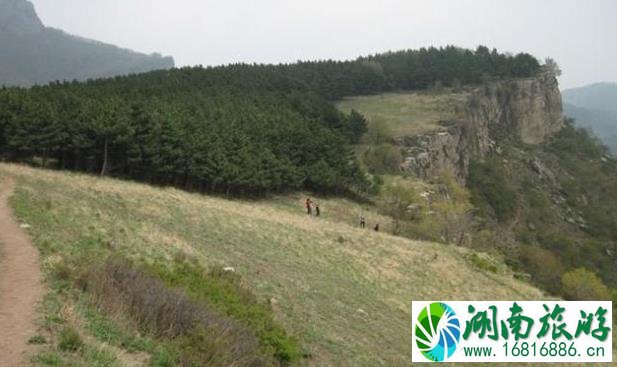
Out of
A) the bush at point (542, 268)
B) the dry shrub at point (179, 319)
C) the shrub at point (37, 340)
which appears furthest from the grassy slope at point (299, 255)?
the bush at point (542, 268)

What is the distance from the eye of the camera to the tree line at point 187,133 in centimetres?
5038

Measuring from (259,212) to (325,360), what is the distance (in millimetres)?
31107

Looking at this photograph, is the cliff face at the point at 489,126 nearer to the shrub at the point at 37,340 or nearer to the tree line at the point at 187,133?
the tree line at the point at 187,133

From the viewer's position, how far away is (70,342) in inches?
444

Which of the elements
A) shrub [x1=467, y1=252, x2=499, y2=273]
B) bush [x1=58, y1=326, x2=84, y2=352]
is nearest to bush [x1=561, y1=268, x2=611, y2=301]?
shrub [x1=467, y1=252, x2=499, y2=273]

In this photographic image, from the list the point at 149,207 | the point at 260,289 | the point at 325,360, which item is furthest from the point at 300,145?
the point at 325,360

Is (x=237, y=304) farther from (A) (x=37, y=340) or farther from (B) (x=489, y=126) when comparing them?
(B) (x=489, y=126)

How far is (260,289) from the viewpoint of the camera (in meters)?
23.7

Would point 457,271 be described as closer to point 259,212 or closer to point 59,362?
point 259,212

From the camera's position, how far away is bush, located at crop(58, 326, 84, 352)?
1121 centimetres

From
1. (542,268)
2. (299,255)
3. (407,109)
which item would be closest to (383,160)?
(542,268)

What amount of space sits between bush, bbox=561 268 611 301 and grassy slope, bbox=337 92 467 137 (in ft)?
164
